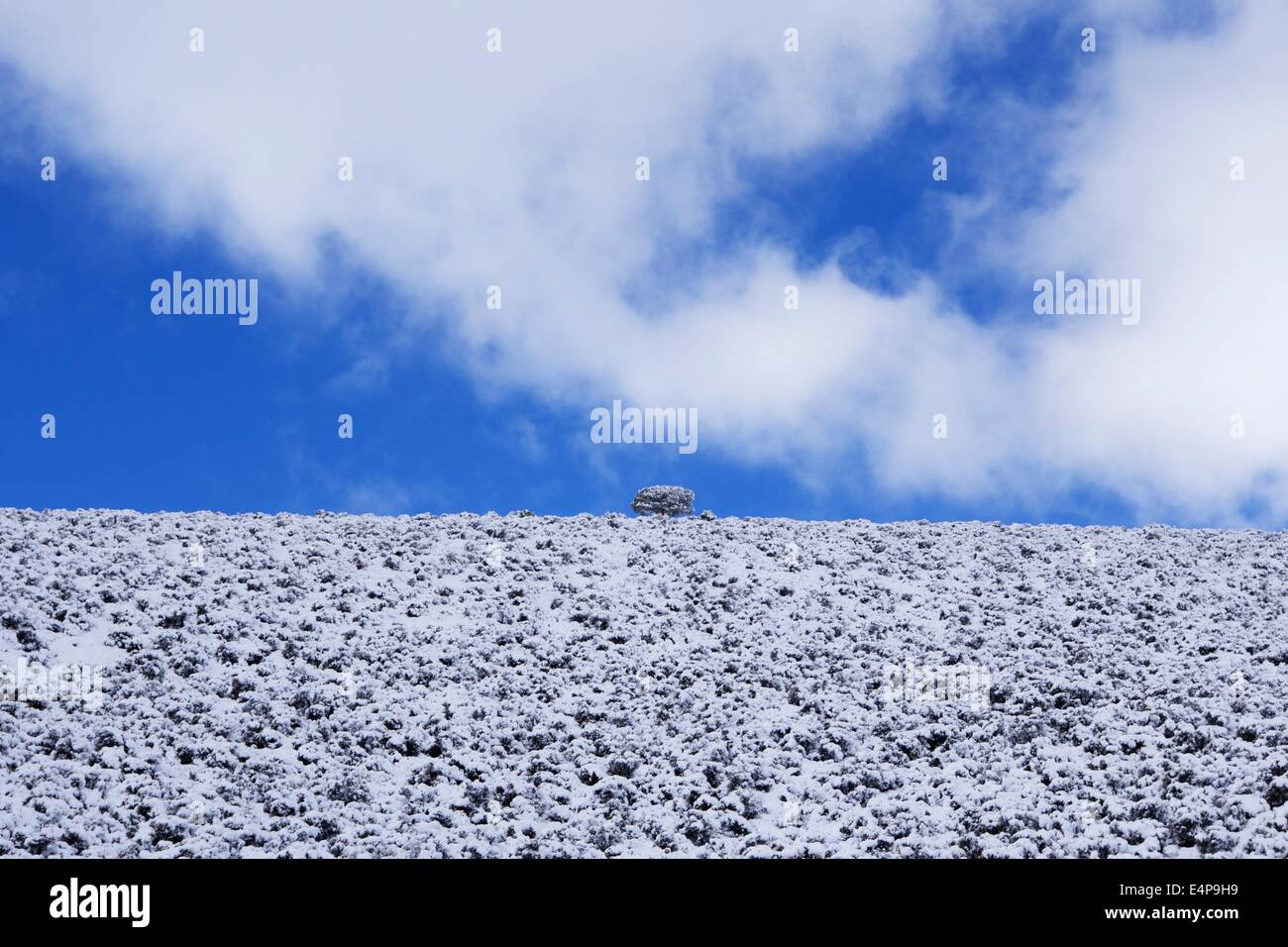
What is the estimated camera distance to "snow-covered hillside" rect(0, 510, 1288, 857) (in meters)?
12.9

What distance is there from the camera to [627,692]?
56.0 feet

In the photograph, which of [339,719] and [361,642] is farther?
[361,642]

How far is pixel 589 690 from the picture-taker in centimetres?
1712

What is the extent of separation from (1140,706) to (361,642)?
43.5ft

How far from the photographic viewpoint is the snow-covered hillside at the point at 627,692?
507 inches
